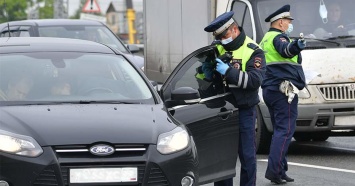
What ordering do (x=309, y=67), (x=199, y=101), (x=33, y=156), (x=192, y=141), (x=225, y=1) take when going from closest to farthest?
(x=33, y=156) → (x=192, y=141) → (x=199, y=101) → (x=309, y=67) → (x=225, y=1)

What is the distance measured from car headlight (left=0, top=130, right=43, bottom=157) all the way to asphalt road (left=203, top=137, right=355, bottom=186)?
4.09m

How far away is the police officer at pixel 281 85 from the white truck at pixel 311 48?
648 millimetres

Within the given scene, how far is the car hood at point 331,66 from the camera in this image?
1320 centimetres

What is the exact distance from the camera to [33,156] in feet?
24.5

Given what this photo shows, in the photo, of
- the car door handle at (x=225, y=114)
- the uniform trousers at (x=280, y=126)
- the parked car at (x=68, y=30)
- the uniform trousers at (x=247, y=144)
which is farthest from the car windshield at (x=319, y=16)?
the car door handle at (x=225, y=114)

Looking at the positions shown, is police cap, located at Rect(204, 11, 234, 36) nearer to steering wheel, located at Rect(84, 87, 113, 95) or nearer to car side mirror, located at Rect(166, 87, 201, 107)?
car side mirror, located at Rect(166, 87, 201, 107)

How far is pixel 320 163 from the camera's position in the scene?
1283cm

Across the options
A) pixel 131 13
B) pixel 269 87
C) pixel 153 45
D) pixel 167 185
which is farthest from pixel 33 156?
pixel 131 13

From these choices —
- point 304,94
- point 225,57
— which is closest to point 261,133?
point 304,94

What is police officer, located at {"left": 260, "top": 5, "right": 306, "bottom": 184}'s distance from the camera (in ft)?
36.4

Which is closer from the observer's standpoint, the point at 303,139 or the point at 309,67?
the point at 309,67

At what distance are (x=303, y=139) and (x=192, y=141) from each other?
24.6 feet

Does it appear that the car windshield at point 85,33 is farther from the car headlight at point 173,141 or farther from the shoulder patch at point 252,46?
the car headlight at point 173,141

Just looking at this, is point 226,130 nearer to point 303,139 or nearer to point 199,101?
point 199,101
